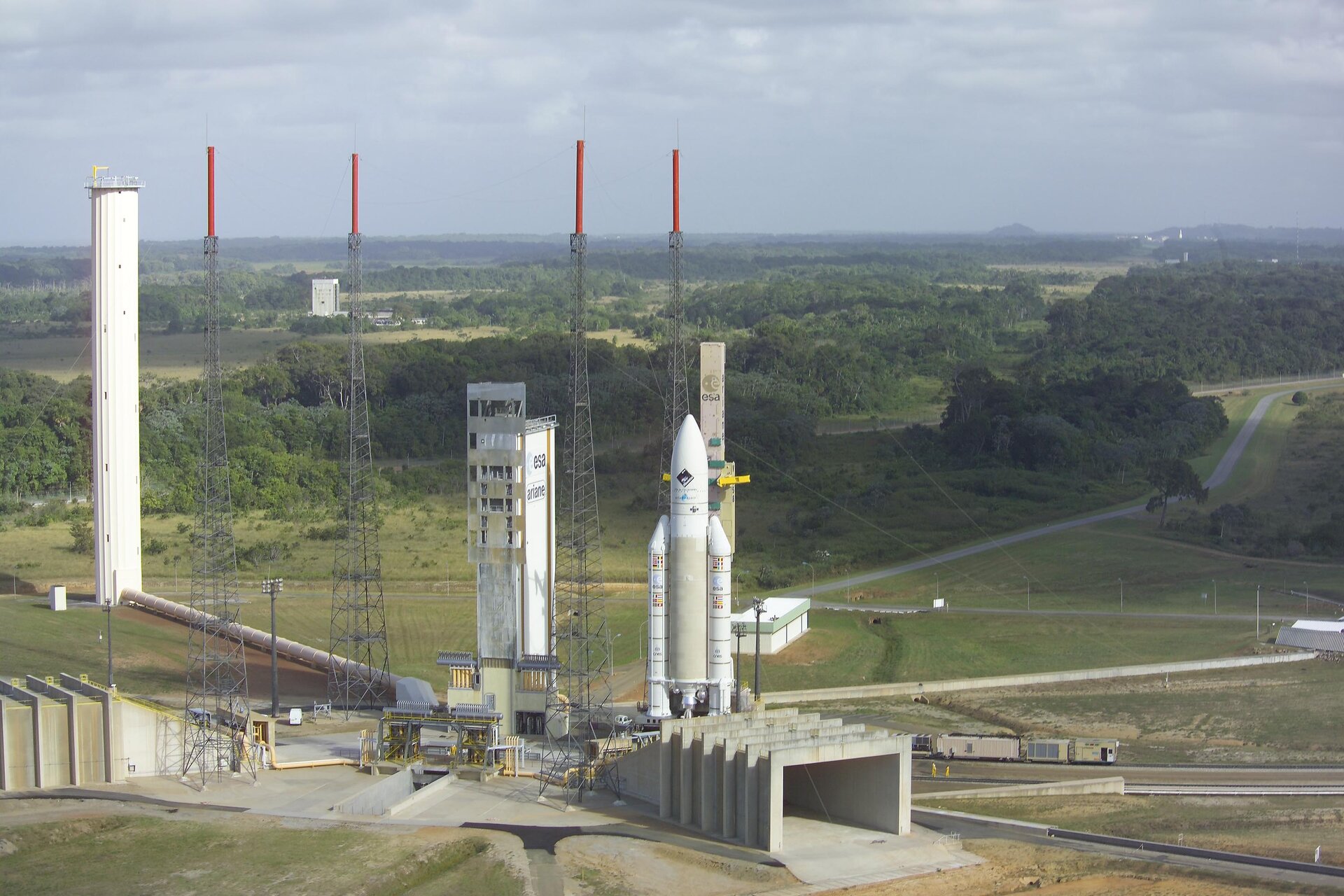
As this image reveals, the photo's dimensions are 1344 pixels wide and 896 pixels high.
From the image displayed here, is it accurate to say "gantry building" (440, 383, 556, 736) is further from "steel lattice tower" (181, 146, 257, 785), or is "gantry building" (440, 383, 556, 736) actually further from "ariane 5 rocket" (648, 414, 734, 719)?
"steel lattice tower" (181, 146, 257, 785)

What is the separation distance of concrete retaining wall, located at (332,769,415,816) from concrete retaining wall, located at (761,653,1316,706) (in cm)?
1556

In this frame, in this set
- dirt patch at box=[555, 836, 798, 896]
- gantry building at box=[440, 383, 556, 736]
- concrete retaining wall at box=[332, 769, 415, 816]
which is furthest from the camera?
gantry building at box=[440, 383, 556, 736]

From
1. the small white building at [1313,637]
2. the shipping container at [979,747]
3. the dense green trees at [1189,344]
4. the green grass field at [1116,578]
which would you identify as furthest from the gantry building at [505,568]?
the dense green trees at [1189,344]

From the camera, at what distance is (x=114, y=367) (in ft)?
241

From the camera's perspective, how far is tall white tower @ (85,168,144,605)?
239 feet

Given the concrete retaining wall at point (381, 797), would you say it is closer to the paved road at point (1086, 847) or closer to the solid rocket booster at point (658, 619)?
the solid rocket booster at point (658, 619)

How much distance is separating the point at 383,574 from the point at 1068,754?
141ft

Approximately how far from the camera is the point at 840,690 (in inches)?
2530

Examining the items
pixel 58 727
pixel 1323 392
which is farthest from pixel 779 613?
pixel 1323 392

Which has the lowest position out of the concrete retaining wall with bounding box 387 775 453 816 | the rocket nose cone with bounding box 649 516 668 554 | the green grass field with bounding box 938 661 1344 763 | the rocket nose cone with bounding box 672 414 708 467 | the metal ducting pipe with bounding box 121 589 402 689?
the green grass field with bounding box 938 661 1344 763

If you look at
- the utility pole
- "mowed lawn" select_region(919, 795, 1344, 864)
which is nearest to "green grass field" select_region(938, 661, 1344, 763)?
"mowed lawn" select_region(919, 795, 1344, 864)

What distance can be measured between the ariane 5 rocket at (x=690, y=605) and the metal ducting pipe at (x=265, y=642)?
11.4 meters

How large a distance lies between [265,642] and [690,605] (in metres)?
22.1

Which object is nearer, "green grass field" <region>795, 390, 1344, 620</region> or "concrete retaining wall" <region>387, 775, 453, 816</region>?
"concrete retaining wall" <region>387, 775, 453, 816</region>
